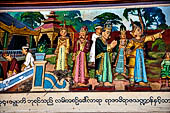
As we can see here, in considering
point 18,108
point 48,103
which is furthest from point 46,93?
point 18,108

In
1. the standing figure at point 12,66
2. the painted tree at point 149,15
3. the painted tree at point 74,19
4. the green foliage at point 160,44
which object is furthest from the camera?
the painted tree at point 74,19

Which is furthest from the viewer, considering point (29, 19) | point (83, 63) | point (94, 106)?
point (29, 19)

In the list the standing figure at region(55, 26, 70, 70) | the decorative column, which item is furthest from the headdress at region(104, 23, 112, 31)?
the decorative column

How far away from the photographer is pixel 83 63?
6.58 meters

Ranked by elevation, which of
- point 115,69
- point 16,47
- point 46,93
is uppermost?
point 16,47

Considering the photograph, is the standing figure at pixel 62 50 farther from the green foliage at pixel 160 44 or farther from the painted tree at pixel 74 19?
the green foliage at pixel 160 44

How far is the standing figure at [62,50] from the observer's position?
6.61m

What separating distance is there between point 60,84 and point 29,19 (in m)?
2.12

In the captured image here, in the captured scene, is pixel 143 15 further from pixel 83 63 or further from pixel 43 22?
pixel 43 22

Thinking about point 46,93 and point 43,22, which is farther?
point 43,22

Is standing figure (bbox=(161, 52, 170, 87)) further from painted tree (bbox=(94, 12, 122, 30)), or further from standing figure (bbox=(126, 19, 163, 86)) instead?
painted tree (bbox=(94, 12, 122, 30))

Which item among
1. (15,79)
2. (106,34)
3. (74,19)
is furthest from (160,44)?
(15,79)

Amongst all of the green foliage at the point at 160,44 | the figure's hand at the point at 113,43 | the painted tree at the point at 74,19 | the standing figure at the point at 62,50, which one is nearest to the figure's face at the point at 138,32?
the green foliage at the point at 160,44

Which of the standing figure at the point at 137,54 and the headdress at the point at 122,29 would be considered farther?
the headdress at the point at 122,29
